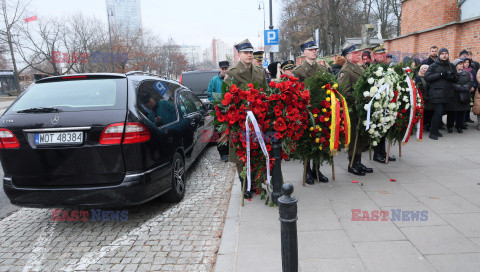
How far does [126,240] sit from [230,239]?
1.17 metres

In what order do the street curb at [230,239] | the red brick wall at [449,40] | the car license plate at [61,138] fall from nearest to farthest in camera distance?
the street curb at [230,239] → the car license plate at [61,138] → the red brick wall at [449,40]

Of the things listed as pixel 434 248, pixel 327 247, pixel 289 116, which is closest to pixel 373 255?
pixel 327 247

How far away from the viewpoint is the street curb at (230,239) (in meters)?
2.92

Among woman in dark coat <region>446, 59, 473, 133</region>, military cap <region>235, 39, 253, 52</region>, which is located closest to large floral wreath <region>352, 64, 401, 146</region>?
military cap <region>235, 39, 253, 52</region>

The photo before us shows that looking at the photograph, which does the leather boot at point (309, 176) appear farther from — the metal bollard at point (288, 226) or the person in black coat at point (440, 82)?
the person in black coat at point (440, 82)

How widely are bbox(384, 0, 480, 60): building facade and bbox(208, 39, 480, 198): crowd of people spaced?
1.99 metres

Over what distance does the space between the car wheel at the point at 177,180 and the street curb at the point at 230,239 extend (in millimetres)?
733

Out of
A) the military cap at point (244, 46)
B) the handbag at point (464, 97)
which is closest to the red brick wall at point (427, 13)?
the handbag at point (464, 97)

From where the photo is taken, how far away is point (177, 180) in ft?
14.7

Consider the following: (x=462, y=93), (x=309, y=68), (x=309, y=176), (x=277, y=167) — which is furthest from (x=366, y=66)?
(x=462, y=93)

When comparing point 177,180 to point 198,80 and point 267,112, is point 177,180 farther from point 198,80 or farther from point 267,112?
point 198,80

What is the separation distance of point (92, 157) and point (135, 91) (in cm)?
92

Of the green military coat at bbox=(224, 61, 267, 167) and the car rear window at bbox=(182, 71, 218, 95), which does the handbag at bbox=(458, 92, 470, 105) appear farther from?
the car rear window at bbox=(182, 71, 218, 95)

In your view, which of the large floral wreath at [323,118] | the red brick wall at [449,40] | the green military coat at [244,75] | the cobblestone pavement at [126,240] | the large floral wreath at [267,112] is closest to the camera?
the cobblestone pavement at [126,240]
